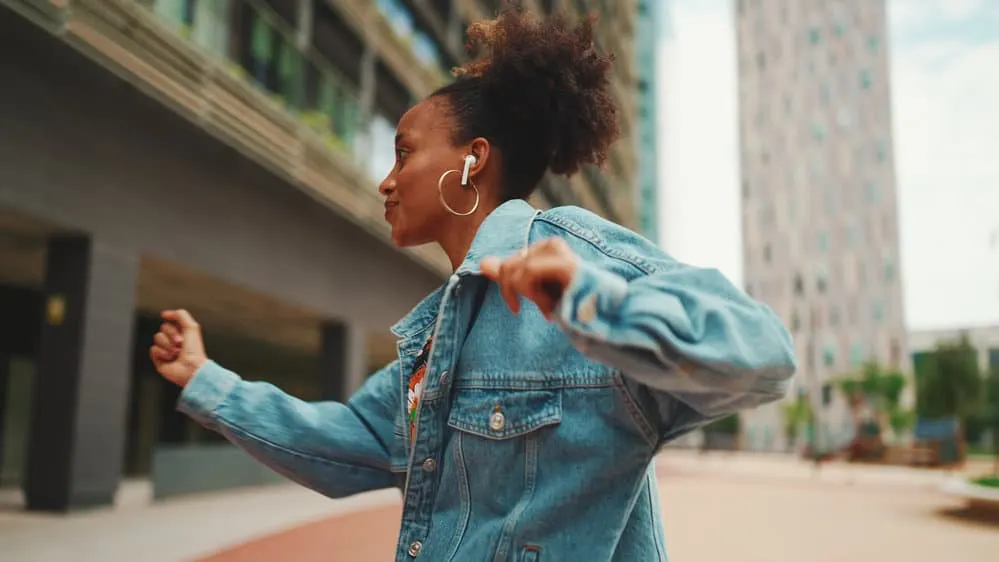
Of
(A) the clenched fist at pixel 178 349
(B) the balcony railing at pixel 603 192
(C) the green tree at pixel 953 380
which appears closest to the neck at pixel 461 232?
(A) the clenched fist at pixel 178 349

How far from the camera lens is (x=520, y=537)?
1277 mm

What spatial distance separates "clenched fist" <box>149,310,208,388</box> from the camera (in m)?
1.85

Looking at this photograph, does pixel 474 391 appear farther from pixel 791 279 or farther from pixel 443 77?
pixel 791 279

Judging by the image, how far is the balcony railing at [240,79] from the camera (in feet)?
27.9

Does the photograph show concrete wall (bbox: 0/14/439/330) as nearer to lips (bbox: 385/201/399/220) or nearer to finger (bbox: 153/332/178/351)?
finger (bbox: 153/332/178/351)

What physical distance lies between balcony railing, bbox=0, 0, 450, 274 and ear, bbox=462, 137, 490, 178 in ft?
24.2

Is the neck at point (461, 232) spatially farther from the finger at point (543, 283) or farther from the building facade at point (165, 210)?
the building facade at point (165, 210)

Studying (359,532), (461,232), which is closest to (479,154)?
(461,232)

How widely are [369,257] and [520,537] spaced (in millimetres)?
15659

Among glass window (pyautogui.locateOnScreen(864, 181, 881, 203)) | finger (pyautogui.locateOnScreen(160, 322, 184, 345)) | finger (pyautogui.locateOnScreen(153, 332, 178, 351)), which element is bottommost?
finger (pyautogui.locateOnScreen(153, 332, 178, 351))

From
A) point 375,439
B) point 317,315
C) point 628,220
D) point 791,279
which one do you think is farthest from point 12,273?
point 791,279

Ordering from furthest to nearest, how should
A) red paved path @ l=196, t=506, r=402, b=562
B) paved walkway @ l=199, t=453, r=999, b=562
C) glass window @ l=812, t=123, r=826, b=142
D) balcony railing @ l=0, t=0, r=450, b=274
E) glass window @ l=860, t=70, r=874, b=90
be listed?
glass window @ l=860, t=70, r=874, b=90 < glass window @ l=812, t=123, r=826, b=142 < balcony railing @ l=0, t=0, r=450, b=274 < paved walkway @ l=199, t=453, r=999, b=562 < red paved path @ l=196, t=506, r=402, b=562

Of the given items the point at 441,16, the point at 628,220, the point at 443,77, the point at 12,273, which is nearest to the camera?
the point at 12,273

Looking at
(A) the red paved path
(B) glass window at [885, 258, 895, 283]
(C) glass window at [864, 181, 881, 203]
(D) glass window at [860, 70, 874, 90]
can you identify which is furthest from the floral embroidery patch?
(D) glass window at [860, 70, 874, 90]
